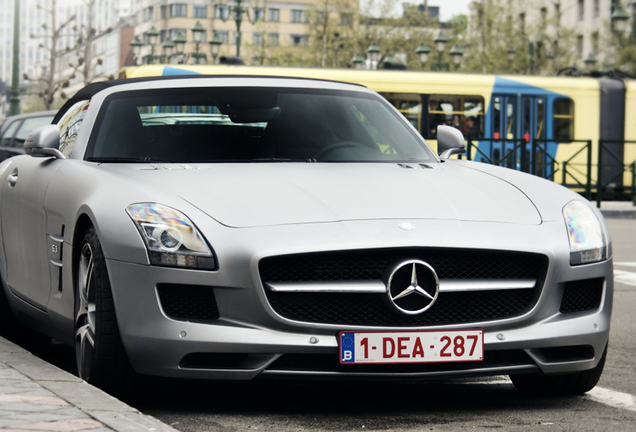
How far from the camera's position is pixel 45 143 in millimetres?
5512

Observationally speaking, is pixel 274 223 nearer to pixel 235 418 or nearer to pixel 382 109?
pixel 235 418

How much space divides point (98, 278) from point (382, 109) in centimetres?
213

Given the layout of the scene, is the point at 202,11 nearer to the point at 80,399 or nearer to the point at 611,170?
the point at 611,170

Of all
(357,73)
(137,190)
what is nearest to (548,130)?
(357,73)

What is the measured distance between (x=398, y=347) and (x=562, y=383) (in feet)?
3.27

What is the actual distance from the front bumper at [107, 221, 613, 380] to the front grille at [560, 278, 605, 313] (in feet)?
0.19

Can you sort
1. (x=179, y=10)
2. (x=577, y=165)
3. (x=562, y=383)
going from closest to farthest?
1. (x=562, y=383)
2. (x=577, y=165)
3. (x=179, y=10)

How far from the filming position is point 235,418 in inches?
166

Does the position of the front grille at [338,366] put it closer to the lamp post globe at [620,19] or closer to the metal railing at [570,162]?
the metal railing at [570,162]

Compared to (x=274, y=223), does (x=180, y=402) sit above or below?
below

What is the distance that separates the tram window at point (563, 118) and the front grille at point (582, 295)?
24.3 metres

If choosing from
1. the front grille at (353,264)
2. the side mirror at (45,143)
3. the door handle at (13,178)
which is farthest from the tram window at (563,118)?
the front grille at (353,264)

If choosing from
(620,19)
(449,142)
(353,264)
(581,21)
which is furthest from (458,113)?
(581,21)

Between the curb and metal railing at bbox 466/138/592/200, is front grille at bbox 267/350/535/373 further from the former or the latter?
metal railing at bbox 466/138/592/200
